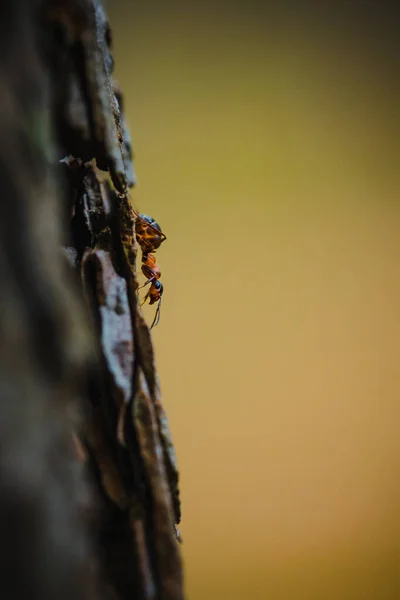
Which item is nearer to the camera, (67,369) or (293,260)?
(67,369)

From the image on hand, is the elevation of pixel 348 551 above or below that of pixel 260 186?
below

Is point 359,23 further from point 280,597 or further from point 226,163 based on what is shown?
point 280,597

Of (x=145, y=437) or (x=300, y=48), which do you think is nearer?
(x=145, y=437)

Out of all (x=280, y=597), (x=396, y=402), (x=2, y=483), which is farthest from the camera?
(x=396, y=402)

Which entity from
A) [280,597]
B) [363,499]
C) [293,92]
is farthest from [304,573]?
[293,92]

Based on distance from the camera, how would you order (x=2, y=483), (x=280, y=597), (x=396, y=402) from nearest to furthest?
1. (x=2, y=483)
2. (x=280, y=597)
3. (x=396, y=402)

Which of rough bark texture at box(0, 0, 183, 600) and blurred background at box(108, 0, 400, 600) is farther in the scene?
blurred background at box(108, 0, 400, 600)

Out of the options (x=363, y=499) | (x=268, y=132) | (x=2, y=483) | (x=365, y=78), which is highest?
(x=365, y=78)

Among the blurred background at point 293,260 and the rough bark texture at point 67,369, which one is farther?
the blurred background at point 293,260
